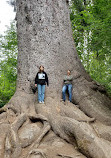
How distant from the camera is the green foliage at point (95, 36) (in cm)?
560

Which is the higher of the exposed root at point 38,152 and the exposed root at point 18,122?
the exposed root at point 18,122

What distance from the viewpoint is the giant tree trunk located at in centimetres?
363

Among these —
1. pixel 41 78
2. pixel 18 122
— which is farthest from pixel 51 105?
pixel 18 122

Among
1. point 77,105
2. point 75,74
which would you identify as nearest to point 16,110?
point 77,105

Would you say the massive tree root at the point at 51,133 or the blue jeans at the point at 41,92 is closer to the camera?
the massive tree root at the point at 51,133

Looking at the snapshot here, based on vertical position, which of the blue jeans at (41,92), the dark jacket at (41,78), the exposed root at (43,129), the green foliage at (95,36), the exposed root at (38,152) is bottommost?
the exposed root at (38,152)

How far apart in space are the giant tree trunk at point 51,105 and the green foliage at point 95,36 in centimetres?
113

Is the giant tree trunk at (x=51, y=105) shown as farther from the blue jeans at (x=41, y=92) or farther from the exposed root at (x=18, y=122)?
the blue jeans at (x=41, y=92)

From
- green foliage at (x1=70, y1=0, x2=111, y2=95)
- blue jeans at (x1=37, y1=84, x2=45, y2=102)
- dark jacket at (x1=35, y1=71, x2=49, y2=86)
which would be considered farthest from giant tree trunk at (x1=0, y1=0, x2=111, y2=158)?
green foliage at (x1=70, y1=0, x2=111, y2=95)

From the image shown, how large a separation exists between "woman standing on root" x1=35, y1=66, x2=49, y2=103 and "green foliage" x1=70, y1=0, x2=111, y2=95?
2.30 m

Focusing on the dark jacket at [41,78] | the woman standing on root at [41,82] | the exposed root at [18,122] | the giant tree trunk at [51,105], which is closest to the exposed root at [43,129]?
the giant tree trunk at [51,105]

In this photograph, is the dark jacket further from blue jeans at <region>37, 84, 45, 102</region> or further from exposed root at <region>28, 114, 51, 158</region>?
exposed root at <region>28, 114, 51, 158</region>

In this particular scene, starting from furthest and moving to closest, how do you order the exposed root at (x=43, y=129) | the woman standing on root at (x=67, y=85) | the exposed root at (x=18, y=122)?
1. the woman standing on root at (x=67, y=85)
2. the exposed root at (x=18, y=122)
3. the exposed root at (x=43, y=129)

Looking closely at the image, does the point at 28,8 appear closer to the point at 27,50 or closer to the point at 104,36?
the point at 27,50
